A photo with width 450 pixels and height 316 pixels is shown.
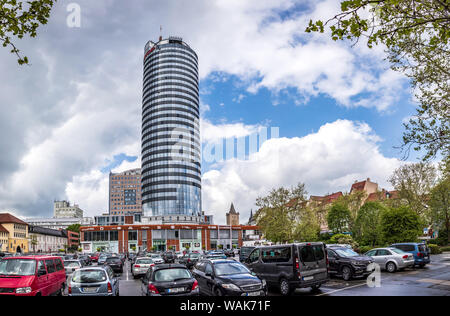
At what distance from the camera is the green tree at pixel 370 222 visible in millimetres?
42688

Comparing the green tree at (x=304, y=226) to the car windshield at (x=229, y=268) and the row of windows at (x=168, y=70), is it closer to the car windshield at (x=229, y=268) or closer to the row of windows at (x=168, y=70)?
the car windshield at (x=229, y=268)

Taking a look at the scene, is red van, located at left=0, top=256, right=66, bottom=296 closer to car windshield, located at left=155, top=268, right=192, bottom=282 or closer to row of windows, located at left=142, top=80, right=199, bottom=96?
car windshield, located at left=155, top=268, right=192, bottom=282

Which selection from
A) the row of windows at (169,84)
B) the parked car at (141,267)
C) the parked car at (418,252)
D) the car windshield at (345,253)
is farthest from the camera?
the row of windows at (169,84)

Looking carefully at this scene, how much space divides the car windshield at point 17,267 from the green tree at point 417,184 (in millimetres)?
49319

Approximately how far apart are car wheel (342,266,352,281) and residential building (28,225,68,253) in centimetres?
11714

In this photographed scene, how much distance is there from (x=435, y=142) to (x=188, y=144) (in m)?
140

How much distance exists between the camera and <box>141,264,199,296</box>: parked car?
1127 centimetres

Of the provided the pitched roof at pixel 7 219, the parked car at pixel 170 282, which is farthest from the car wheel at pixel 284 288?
the pitched roof at pixel 7 219

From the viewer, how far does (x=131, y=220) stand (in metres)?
123

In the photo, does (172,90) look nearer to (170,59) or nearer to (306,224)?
(170,59)

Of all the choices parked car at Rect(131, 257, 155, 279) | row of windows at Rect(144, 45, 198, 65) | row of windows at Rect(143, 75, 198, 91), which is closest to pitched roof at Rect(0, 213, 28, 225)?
row of windows at Rect(143, 75, 198, 91)

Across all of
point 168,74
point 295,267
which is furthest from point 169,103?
point 295,267
